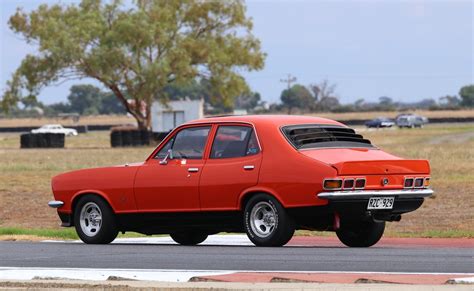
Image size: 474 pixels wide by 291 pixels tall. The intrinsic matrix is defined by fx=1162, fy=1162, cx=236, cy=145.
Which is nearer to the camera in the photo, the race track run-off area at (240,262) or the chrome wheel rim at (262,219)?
the race track run-off area at (240,262)

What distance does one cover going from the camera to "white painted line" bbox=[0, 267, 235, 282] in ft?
33.5

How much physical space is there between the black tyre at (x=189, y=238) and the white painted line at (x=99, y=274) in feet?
13.1

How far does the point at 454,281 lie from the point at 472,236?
6.93 metres

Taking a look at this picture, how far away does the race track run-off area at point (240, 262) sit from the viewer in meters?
10.2

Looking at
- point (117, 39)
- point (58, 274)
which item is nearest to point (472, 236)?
point (58, 274)

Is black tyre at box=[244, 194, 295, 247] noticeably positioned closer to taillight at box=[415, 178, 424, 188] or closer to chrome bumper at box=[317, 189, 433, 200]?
chrome bumper at box=[317, 189, 433, 200]

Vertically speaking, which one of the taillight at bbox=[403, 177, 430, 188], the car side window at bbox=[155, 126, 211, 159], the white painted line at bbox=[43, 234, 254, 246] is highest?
the car side window at bbox=[155, 126, 211, 159]

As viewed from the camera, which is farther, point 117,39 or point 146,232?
point 117,39

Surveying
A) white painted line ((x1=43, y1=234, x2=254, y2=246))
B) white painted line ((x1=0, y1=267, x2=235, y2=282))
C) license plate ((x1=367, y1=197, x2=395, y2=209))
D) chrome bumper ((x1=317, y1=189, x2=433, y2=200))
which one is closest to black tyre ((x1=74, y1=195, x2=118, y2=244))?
white painted line ((x1=43, y1=234, x2=254, y2=246))

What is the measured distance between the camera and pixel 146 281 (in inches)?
387

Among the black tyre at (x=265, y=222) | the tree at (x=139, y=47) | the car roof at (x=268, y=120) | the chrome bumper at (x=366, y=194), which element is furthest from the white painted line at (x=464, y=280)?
the tree at (x=139, y=47)

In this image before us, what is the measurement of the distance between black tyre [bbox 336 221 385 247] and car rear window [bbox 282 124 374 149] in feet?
3.15

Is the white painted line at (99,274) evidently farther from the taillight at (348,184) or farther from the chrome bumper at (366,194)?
the taillight at (348,184)

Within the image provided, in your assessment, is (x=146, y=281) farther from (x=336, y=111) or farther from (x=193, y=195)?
(x=336, y=111)
